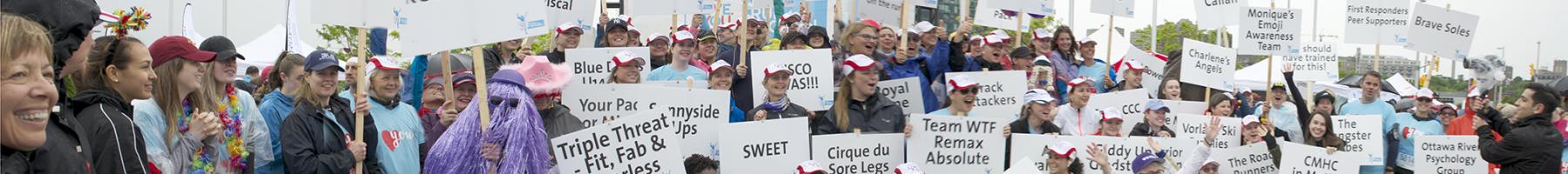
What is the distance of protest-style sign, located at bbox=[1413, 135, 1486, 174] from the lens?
12703 mm

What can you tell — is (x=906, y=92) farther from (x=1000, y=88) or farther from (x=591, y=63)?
(x=591, y=63)

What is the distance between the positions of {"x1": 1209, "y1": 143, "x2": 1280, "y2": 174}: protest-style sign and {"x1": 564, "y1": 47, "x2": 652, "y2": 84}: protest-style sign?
3659mm

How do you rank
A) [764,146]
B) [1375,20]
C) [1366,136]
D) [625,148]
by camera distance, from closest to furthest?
[625,148], [764,146], [1366,136], [1375,20]

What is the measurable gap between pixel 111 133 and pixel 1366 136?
998cm

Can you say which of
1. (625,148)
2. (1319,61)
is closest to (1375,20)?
(1319,61)

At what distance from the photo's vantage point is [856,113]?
10.1 m

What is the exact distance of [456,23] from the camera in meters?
7.85

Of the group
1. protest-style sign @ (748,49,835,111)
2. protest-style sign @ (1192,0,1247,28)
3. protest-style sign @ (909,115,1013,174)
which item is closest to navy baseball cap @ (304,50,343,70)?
protest-style sign @ (748,49,835,111)

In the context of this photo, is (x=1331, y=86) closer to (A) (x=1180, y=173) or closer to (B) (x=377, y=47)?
(A) (x=1180, y=173)

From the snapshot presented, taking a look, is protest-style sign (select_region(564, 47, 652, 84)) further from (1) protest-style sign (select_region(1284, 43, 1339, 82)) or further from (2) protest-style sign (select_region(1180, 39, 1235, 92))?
(1) protest-style sign (select_region(1284, 43, 1339, 82))

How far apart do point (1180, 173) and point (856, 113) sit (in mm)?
2065

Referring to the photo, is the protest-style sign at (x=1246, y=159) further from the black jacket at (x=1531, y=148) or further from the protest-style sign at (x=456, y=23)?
the protest-style sign at (x=456, y=23)

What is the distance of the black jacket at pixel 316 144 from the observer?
720 cm

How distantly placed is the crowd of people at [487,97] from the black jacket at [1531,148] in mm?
11
